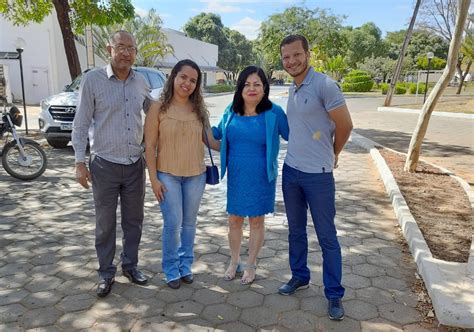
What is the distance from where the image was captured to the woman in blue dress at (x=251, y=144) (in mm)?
3020

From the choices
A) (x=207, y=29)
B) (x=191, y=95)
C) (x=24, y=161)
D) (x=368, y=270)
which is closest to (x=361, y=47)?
(x=207, y=29)

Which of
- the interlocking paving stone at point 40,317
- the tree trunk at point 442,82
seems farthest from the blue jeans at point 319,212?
the tree trunk at point 442,82

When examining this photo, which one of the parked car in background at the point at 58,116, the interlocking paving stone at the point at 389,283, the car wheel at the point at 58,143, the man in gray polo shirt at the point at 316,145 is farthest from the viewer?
the car wheel at the point at 58,143

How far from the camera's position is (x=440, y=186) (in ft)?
20.6

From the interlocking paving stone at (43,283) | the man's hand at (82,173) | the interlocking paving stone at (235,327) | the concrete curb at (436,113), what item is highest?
the man's hand at (82,173)

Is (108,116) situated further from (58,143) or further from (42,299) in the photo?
(58,143)

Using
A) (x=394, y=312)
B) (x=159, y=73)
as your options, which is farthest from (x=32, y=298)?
(x=159, y=73)

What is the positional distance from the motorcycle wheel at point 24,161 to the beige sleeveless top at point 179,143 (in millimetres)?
4489

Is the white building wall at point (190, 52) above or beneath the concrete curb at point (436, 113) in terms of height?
above

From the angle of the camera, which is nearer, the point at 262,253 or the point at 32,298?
the point at 32,298

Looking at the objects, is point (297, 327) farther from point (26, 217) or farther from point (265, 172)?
point (26, 217)

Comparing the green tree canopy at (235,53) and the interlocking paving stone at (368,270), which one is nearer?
the interlocking paving stone at (368,270)

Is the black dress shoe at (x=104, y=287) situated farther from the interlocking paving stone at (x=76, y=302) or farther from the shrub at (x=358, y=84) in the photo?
the shrub at (x=358, y=84)

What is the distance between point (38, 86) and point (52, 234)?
19563mm
